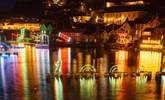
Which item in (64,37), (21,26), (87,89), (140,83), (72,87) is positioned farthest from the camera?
(21,26)

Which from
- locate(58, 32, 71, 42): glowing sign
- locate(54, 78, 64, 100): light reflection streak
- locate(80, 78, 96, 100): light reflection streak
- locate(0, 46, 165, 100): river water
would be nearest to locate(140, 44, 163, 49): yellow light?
locate(58, 32, 71, 42): glowing sign

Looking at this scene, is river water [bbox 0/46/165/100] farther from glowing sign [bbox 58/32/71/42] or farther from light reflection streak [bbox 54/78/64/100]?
glowing sign [bbox 58/32/71/42]

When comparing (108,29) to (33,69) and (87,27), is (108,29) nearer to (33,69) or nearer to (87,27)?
(87,27)

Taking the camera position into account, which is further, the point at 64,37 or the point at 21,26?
the point at 21,26

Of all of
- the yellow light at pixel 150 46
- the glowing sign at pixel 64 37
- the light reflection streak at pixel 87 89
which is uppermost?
the glowing sign at pixel 64 37

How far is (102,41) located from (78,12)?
17.3m

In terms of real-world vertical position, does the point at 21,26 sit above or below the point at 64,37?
above

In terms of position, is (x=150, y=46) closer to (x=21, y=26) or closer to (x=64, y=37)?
(x=64, y=37)

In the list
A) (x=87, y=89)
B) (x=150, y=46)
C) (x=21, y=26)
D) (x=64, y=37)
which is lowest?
(x=87, y=89)

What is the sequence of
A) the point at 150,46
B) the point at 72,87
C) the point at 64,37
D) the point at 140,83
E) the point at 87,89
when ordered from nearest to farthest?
the point at 87,89
the point at 72,87
the point at 140,83
the point at 150,46
the point at 64,37

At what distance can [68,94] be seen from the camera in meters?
15.4

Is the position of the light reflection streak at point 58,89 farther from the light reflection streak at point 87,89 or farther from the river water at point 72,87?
the light reflection streak at point 87,89

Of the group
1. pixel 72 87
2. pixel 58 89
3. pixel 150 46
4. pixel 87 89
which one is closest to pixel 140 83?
pixel 87 89

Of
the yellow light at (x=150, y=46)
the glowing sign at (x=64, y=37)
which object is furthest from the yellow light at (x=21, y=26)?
the yellow light at (x=150, y=46)
